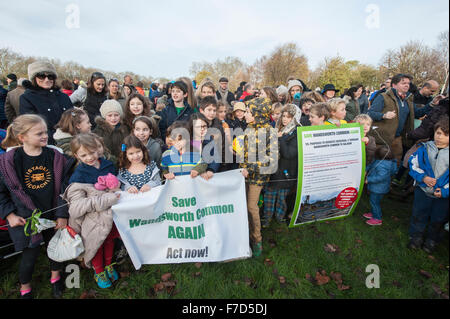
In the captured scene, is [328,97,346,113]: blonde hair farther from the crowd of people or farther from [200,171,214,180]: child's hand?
[200,171,214,180]: child's hand

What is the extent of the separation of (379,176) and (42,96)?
6.39 meters

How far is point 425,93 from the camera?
693 centimetres

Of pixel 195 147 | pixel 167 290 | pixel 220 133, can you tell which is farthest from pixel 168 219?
pixel 220 133

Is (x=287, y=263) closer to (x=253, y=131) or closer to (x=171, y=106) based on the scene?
(x=253, y=131)

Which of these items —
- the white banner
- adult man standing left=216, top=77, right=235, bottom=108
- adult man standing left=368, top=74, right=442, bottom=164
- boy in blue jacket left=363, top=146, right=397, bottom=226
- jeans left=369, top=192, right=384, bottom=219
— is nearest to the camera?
the white banner

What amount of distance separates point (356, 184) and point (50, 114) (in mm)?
5761

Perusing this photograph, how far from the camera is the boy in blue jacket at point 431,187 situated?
9.66 feet

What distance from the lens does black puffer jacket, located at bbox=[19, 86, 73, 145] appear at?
151 inches

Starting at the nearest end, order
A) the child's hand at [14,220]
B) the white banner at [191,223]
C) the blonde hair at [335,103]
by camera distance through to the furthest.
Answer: the child's hand at [14,220] < the white banner at [191,223] < the blonde hair at [335,103]

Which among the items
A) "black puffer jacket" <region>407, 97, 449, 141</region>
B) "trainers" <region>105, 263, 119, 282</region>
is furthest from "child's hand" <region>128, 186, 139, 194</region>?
"black puffer jacket" <region>407, 97, 449, 141</region>

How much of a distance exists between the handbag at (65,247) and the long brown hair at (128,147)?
108cm

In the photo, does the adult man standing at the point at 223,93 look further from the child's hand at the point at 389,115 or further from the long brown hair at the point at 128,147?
the long brown hair at the point at 128,147

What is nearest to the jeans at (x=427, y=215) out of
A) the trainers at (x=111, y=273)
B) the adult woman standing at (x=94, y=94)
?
the trainers at (x=111, y=273)
